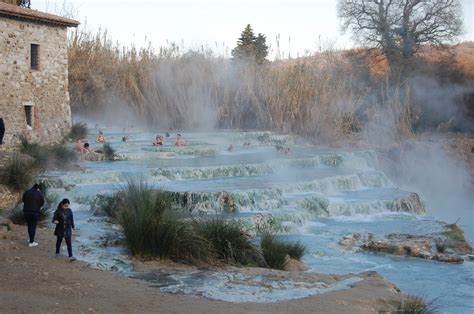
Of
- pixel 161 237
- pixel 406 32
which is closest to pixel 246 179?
pixel 161 237

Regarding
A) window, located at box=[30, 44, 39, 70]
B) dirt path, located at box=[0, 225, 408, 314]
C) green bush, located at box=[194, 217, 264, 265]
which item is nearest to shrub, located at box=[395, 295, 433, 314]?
dirt path, located at box=[0, 225, 408, 314]

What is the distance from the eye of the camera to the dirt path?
726cm

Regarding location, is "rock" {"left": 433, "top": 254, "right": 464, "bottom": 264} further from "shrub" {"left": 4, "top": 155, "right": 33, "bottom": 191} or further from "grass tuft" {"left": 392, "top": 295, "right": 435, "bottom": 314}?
"shrub" {"left": 4, "top": 155, "right": 33, "bottom": 191}

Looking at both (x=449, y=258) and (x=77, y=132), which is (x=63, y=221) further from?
(x=77, y=132)

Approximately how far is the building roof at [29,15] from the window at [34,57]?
1001 mm

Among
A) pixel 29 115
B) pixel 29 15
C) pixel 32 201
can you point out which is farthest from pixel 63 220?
pixel 29 15

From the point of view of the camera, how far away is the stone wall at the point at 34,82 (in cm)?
2095

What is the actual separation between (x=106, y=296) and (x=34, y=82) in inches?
644

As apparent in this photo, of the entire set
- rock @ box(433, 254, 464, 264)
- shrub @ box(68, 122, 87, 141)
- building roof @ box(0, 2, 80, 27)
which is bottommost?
rock @ box(433, 254, 464, 264)

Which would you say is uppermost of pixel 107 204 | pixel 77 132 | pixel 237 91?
pixel 237 91

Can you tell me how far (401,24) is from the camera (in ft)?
107

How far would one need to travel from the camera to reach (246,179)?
1866 centimetres

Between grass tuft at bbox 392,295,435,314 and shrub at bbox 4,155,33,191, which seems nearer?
grass tuft at bbox 392,295,435,314

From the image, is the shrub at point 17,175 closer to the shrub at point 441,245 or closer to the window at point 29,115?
the window at point 29,115
